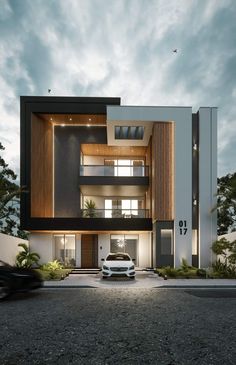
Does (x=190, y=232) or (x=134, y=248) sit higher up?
(x=190, y=232)

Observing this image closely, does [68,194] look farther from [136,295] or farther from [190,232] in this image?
[136,295]

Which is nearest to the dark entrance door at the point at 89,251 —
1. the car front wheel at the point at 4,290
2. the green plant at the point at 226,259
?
the green plant at the point at 226,259

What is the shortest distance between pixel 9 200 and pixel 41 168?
3.54 meters

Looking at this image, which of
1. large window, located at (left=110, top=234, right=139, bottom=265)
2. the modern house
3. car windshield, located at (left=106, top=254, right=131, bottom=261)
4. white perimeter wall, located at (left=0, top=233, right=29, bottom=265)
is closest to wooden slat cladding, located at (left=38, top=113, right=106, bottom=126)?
the modern house

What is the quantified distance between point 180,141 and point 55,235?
11994 millimetres

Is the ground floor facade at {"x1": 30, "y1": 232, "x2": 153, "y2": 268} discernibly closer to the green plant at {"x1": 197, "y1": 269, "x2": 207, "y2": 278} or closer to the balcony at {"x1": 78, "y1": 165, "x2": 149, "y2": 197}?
the balcony at {"x1": 78, "y1": 165, "x2": 149, "y2": 197}

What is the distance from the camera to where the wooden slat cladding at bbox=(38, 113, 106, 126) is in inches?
876

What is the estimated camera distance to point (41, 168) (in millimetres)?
22312

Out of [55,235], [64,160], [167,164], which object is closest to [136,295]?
[167,164]

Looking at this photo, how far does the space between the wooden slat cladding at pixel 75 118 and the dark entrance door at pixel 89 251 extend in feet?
30.2

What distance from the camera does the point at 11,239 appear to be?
64.0 feet

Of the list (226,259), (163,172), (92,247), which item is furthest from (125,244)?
(226,259)

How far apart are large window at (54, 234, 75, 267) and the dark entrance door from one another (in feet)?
2.63

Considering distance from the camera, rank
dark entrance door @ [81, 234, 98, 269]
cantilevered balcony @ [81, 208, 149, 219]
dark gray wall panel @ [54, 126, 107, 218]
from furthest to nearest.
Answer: dark gray wall panel @ [54, 126, 107, 218]
dark entrance door @ [81, 234, 98, 269]
cantilevered balcony @ [81, 208, 149, 219]
